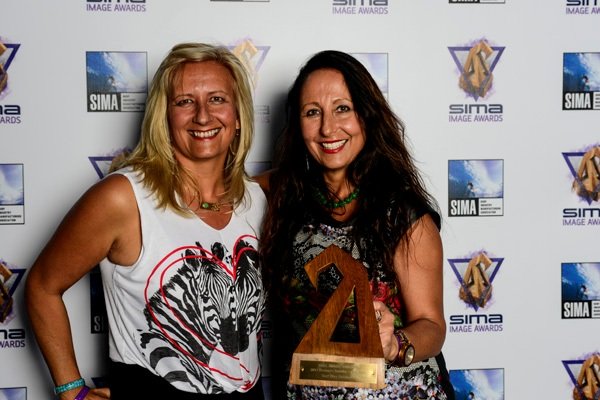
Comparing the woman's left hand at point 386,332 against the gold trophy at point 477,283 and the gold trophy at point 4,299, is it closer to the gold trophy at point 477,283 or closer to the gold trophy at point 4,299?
the gold trophy at point 477,283

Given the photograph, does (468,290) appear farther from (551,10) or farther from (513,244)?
(551,10)

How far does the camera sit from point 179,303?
1.47 metres

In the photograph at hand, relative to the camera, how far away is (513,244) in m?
2.09

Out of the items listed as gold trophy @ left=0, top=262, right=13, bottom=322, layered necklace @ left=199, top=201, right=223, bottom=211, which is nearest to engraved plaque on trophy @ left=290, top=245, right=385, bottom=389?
layered necklace @ left=199, top=201, right=223, bottom=211

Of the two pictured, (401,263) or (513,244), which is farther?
(513,244)

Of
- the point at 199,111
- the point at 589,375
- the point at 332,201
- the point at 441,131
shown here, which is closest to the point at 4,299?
the point at 199,111

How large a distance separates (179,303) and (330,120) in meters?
0.53

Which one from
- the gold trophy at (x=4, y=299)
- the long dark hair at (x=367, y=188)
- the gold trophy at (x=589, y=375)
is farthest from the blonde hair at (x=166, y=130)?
the gold trophy at (x=589, y=375)

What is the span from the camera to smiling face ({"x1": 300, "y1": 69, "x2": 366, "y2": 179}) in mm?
1528

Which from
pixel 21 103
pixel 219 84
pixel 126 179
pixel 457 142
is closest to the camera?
pixel 126 179

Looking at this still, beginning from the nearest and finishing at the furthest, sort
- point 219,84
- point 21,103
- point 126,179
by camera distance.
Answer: point 126,179 → point 219,84 → point 21,103

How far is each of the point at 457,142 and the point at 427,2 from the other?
435 mm

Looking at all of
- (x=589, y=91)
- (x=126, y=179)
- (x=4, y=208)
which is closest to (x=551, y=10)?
(x=589, y=91)

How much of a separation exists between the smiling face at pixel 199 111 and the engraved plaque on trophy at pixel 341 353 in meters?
0.49
